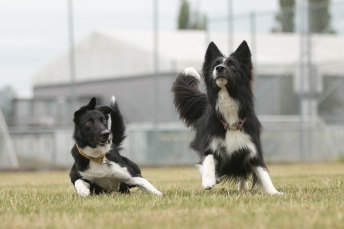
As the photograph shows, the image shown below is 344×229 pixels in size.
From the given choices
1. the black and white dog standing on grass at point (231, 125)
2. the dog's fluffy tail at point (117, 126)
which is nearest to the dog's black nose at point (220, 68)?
the black and white dog standing on grass at point (231, 125)

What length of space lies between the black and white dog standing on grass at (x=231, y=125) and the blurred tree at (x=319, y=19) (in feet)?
63.3

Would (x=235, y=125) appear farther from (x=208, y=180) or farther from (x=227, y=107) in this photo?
(x=208, y=180)

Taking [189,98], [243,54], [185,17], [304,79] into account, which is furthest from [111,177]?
[185,17]

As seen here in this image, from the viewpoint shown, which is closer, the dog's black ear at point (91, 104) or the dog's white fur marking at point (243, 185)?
the dog's black ear at point (91, 104)

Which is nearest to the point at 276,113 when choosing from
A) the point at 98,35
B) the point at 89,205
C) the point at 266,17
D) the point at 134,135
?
the point at 266,17

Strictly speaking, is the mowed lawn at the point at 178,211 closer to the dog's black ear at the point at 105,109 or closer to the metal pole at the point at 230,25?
the dog's black ear at the point at 105,109

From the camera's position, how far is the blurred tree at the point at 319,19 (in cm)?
2786

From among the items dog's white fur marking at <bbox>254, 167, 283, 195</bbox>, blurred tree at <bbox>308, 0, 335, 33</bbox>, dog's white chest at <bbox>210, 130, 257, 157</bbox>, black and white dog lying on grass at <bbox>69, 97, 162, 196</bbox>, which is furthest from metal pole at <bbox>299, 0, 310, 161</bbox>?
black and white dog lying on grass at <bbox>69, 97, 162, 196</bbox>

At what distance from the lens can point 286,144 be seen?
27.2 m

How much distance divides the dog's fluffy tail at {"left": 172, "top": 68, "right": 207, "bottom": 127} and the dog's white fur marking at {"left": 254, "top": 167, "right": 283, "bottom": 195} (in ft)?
5.87

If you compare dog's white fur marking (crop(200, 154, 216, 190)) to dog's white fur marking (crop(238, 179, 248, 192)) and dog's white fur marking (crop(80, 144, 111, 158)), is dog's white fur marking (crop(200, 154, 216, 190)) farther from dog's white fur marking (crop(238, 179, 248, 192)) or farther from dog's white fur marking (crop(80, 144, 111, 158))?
dog's white fur marking (crop(80, 144, 111, 158))

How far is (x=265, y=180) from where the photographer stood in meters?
9.02

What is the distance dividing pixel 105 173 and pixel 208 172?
3.93ft

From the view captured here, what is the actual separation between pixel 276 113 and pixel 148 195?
20.4 meters
